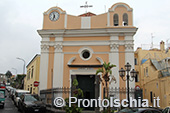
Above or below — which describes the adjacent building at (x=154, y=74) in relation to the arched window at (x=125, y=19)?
below

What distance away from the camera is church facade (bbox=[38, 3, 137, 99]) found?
61.8 ft

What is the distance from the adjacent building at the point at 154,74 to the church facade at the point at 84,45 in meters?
5.95

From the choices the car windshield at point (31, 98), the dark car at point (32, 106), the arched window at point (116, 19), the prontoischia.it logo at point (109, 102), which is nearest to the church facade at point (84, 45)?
the arched window at point (116, 19)

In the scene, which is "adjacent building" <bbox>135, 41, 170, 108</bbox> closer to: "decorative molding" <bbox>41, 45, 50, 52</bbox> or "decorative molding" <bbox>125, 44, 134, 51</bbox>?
"decorative molding" <bbox>125, 44, 134, 51</bbox>

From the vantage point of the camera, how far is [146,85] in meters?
30.1

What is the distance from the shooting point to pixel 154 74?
27.0 meters

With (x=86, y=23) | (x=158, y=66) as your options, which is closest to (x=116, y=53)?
(x=86, y=23)

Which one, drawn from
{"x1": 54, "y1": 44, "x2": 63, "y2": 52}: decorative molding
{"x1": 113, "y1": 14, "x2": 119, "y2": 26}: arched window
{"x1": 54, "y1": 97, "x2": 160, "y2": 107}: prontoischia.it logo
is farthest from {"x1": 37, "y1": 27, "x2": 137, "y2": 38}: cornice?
{"x1": 54, "y1": 97, "x2": 160, "y2": 107}: prontoischia.it logo

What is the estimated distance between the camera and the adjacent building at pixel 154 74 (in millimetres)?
23506

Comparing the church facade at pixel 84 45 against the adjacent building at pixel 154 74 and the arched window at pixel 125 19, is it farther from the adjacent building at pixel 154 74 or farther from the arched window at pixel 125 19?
the adjacent building at pixel 154 74

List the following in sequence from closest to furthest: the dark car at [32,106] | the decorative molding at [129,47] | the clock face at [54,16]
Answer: the dark car at [32,106] → the decorative molding at [129,47] → the clock face at [54,16]

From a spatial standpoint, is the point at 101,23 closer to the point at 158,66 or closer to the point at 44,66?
the point at 44,66

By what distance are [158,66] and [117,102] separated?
14.9 metres

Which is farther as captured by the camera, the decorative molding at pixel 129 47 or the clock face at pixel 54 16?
the clock face at pixel 54 16
